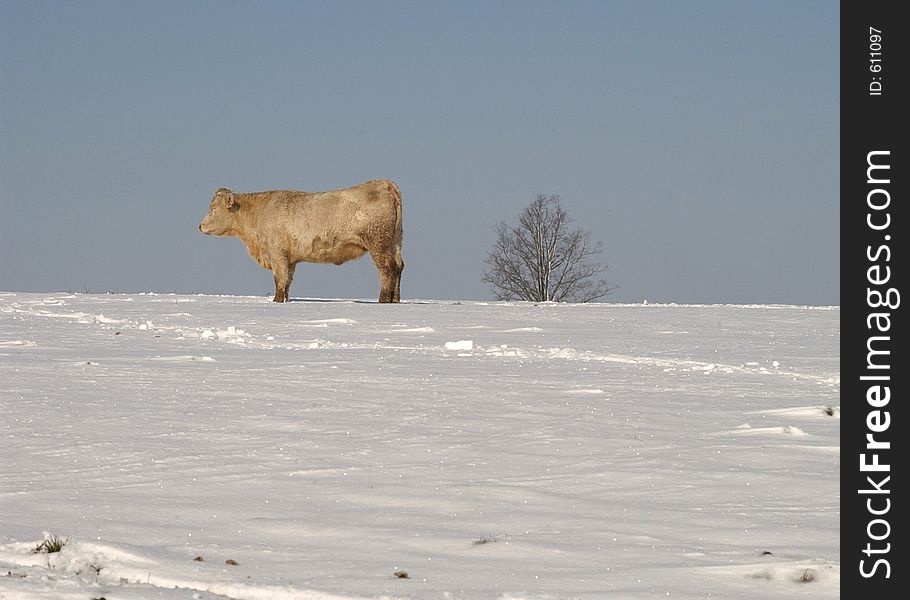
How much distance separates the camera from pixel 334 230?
2122 centimetres

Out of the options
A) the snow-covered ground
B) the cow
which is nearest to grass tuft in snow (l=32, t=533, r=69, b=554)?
the snow-covered ground

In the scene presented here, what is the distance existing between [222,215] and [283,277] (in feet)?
7.39

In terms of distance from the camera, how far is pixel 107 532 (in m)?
4.11

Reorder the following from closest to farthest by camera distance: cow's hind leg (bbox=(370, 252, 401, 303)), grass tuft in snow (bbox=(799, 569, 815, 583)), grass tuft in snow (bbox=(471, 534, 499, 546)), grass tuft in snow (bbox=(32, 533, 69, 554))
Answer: grass tuft in snow (bbox=(799, 569, 815, 583))
grass tuft in snow (bbox=(32, 533, 69, 554))
grass tuft in snow (bbox=(471, 534, 499, 546))
cow's hind leg (bbox=(370, 252, 401, 303))

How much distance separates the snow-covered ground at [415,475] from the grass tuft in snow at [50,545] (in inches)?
1.7

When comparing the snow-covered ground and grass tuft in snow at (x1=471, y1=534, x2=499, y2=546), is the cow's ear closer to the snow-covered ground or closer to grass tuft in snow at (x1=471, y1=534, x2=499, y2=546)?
the snow-covered ground

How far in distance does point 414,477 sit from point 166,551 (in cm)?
137

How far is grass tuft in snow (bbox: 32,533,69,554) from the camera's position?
386cm

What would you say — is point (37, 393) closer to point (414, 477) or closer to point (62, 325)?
point (414, 477)

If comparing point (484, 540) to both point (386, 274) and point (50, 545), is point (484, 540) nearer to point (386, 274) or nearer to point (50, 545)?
point (50, 545)

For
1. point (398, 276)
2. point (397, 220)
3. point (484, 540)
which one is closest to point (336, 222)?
point (397, 220)

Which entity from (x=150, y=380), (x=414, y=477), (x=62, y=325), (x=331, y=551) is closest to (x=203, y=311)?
(x=62, y=325)

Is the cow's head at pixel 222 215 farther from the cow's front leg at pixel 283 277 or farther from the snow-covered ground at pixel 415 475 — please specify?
the snow-covered ground at pixel 415 475
